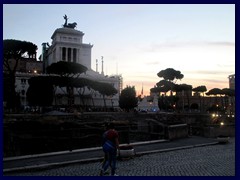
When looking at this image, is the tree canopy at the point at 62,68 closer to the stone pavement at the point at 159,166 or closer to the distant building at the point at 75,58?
the distant building at the point at 75,58

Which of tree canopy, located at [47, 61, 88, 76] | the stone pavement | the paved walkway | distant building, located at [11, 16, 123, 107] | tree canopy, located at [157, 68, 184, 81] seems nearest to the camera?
the stone pavement

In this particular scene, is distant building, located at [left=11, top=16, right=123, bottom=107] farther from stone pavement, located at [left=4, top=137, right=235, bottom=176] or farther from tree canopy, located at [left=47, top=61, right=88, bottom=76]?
stone pavement, located at [left=4, top=137, right=235, bottom=176]

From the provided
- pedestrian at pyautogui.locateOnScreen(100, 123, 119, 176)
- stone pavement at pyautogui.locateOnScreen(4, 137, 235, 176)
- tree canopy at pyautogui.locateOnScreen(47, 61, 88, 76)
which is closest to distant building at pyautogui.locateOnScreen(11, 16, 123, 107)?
tree canopy at pyautogui.locateOnScreen(47, 61, 88, 76)

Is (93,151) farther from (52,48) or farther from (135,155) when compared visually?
(52,48)

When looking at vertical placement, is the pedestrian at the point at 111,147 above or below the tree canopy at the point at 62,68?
below

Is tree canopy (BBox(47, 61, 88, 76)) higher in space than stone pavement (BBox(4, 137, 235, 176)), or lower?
higher

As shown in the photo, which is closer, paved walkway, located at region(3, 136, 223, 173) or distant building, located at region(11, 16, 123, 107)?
paved walkway, located at region(3, 136, 223, 173)

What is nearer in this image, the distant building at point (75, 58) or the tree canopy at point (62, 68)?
A: the tree canopy at point (62, 68)

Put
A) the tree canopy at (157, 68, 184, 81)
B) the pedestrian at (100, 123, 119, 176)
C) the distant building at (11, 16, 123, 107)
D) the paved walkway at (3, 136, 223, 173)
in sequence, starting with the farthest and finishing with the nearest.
→ the distant building at (11, 16, 123, 107) < the tree canopy at (157, 68, 184, 81) < the paved walkway at (3, 136, 223, 173) < the pedestrian at (100, 123, 119, 176)

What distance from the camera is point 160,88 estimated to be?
77.3m

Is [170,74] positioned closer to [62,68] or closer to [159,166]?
[62,68]

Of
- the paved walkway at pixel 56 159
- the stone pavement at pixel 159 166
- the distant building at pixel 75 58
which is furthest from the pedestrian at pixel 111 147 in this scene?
the distant building at pixel 75 58
